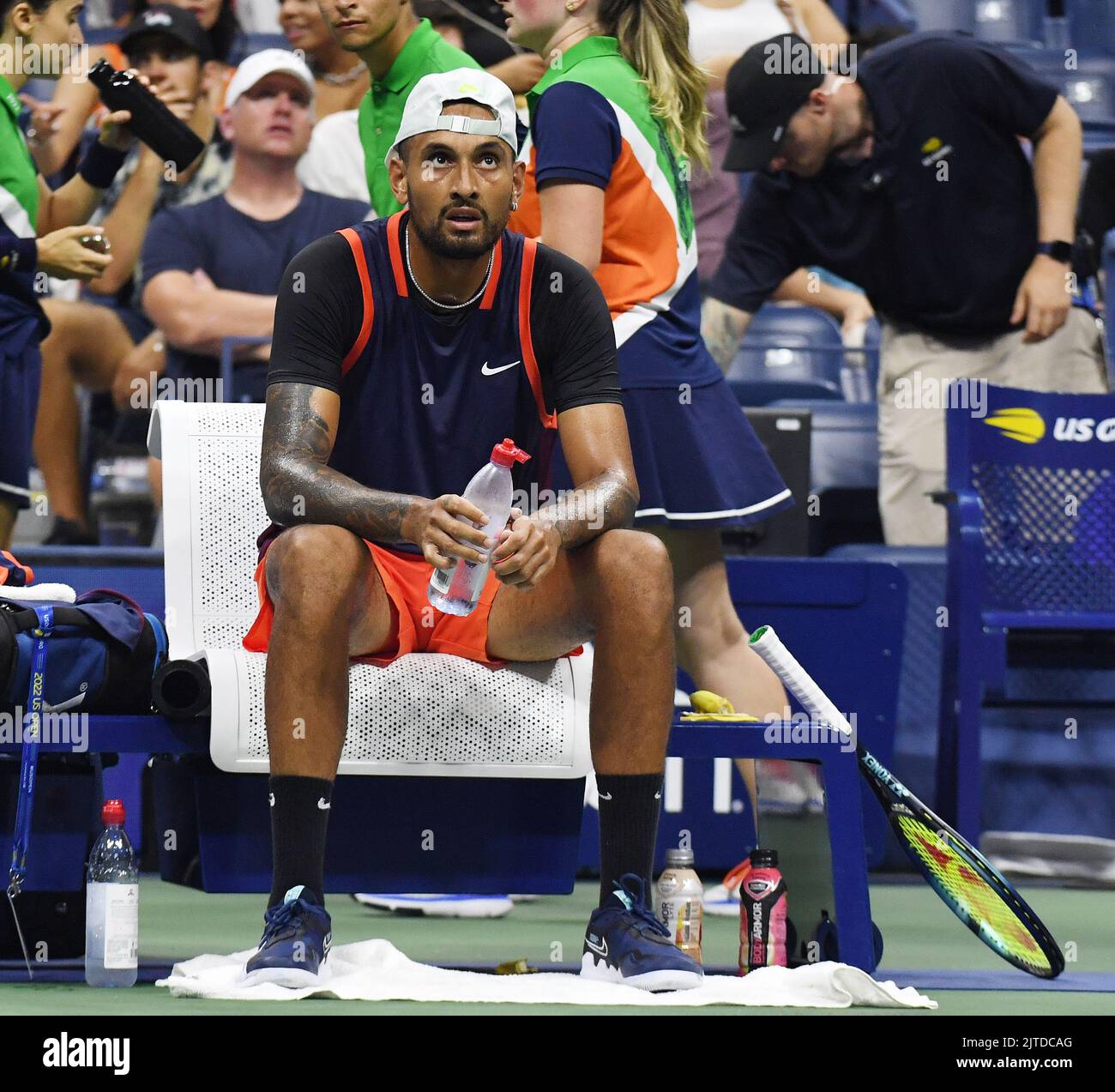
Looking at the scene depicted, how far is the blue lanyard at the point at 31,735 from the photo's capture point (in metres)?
3.02

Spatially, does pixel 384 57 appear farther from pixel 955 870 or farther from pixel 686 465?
pixel 955 870

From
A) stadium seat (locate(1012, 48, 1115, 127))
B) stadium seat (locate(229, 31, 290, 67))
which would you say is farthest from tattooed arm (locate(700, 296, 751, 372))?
stadium seat (locate(1012, 48, 1115, 127))

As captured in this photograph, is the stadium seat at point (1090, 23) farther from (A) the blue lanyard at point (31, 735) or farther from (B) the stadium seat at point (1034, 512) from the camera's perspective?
(A) the blue lanyard at point (31, 735)

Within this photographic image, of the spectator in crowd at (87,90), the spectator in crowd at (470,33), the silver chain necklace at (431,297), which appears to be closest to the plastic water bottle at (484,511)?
the silver chain necklace at (431,297)

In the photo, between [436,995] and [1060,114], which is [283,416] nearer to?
[436,995]

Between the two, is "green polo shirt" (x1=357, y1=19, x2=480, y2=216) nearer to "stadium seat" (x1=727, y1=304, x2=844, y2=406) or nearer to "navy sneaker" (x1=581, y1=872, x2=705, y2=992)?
"navy sneaker" (x1=581, y1=872, x2=705, y2=992)

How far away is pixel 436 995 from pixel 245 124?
385cm

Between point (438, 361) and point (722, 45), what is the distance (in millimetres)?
4258

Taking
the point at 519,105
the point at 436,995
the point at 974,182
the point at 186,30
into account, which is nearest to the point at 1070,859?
the point at 974,182

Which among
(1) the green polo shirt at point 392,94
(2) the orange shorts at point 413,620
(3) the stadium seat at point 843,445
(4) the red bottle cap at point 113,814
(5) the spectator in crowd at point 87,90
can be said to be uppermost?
(5) the spectator in crowd at point 87,90

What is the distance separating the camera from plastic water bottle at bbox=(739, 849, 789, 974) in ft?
10.5

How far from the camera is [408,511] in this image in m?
2.93

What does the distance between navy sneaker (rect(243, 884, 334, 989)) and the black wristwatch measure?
2954 millimetres

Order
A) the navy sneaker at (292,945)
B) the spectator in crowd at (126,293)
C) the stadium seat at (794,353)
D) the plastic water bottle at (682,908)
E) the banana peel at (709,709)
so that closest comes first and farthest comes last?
the navy sneaker at (292,945)
the plastic water bottle at (682,908)
the banana peel at (709,709)
the spectator in crowd at (126,293)
the stadium seat at (794,353)
